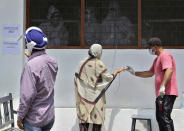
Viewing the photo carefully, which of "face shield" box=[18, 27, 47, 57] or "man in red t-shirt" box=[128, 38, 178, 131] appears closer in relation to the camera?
"face shield" box=[18, 27, 47, 57]

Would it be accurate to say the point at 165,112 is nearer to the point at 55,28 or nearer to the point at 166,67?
the point at 166,67

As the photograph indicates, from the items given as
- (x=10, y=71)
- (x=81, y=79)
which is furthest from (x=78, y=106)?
(x=10, y=71)

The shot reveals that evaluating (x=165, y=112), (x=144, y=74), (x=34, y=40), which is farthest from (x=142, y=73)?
(x=34, y=40)

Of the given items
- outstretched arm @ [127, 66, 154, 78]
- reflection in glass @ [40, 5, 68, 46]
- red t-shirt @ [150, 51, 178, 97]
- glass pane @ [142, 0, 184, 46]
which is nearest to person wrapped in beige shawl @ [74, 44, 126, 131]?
outstretched arm @ [127, 66, 154, 78]

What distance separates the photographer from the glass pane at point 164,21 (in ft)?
16.6

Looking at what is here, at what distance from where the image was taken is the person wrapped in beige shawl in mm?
4031

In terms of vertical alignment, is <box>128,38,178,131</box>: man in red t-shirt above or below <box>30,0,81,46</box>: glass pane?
below

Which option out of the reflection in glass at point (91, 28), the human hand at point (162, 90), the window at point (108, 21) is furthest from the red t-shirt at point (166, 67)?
the reflection in glass at point (91, 28)

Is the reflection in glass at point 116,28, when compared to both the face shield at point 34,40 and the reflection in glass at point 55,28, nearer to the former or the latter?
the reflection in glass at point 55,28

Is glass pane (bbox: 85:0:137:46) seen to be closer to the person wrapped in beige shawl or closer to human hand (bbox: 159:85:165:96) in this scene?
the person wrapped in beige shawl

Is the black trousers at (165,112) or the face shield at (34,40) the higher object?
the face shield at (34,40)

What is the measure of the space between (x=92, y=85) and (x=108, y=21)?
1559 millimetres

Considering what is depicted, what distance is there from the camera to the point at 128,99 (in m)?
4.95

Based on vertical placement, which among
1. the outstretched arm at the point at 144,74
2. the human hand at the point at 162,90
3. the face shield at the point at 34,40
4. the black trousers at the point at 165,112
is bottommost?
the black trousers at the point at 165,112
